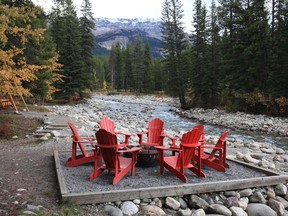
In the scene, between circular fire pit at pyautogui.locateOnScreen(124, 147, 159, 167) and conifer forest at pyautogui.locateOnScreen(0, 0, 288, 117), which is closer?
circular fire pit at pyautogui.locateOnScreen(124, 147, 159, 167)

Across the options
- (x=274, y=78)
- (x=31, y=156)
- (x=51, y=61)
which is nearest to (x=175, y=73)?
(x=274, y=78)

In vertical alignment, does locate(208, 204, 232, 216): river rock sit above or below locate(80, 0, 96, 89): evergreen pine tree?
below

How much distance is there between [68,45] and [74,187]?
83.4 ft

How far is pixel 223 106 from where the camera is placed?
29109 mm

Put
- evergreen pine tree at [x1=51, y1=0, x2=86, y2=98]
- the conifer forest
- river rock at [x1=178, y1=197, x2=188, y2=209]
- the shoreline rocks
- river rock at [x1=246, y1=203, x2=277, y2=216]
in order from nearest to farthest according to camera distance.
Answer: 1. river rock at [x1=178, y1=197, x2=188, y2=209]
2. river rock at [x1=246, y1=203, x2=277, y2=216]
3. the shoreline rocks
4. the conifer forest
5. evergreen pine tree at [x1=51, y1=0, x2=86, y2=98]

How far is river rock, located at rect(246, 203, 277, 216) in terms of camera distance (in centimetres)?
510

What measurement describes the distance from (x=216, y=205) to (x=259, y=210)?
84 cm

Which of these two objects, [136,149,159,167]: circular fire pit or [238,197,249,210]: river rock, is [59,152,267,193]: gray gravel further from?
[238,197,249,210]: river rock

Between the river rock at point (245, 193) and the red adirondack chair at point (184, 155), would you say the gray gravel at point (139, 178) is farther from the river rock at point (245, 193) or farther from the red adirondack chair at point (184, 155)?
the river rock at point (245, 193)

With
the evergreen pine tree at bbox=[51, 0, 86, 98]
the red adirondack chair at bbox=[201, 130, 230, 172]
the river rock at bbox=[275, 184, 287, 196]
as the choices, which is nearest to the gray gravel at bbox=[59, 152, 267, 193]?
the red adirondack chair at bbox=[201, 130, 230, 172]

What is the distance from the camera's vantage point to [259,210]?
5195 mm

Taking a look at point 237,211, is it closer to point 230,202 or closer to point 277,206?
point 230,202

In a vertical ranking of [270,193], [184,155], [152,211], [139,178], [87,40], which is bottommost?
[270,193]

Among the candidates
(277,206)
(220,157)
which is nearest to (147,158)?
(220,157)
